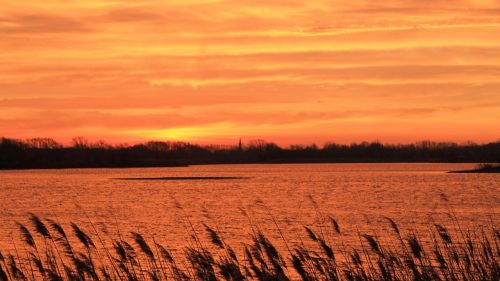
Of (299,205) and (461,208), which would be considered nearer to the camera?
(461,208)

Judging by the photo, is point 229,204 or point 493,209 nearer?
point 493,209

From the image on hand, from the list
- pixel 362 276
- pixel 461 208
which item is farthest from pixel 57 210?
pixel 362 276

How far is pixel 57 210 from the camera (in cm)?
5166

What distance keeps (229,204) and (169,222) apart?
17431 millimetres

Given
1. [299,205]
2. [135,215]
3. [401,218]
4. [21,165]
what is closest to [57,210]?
[135,215]

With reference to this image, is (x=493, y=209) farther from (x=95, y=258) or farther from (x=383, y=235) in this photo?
(x=95, y=258)

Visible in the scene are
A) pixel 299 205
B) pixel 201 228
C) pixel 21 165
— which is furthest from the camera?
pixel 21 165

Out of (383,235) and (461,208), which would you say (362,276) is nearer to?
(383,235)

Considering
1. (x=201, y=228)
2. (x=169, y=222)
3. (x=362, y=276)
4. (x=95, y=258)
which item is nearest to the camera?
(x=362, y=276)

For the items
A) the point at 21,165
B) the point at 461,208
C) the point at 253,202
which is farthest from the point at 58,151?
the point at 461,208

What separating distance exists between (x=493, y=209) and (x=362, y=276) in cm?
3825

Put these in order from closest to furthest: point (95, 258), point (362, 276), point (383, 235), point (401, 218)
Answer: point (362, 276), point (95, 258), point (383, 235), point (401, 218)

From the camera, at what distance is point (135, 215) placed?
46.3m

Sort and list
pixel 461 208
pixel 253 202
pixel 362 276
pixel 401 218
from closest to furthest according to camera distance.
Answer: pixel 362 276, pixel 401 218, pixel 461 208, pixel 253 202
